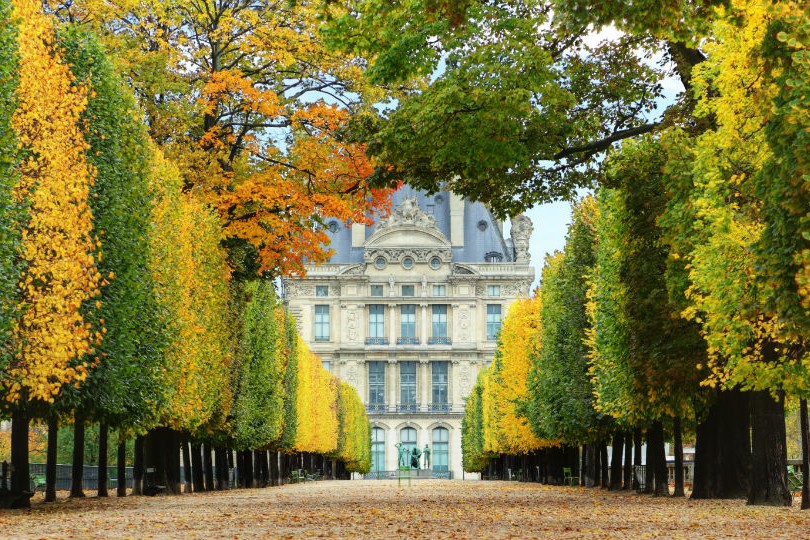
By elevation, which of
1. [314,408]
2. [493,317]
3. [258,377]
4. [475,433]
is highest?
[493,317]

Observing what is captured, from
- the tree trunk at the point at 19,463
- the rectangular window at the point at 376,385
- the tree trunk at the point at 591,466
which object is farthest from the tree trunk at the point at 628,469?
the rectangular window at the point at 376,385

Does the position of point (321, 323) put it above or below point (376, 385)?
above

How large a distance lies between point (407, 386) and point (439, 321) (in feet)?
27.8

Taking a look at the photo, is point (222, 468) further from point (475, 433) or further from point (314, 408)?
point (475, 433)

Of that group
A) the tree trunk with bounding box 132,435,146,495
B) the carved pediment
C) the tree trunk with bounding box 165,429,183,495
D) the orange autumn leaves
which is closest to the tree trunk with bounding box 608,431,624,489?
the tree trunk with bounding box 165,429,183,495

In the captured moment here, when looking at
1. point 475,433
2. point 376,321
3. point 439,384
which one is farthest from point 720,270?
point 376,321

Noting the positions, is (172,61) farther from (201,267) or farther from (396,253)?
(396,253)

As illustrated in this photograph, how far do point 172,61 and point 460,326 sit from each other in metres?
112

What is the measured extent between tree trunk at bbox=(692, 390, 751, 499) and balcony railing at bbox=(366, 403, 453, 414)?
113m

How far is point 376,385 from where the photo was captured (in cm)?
14425

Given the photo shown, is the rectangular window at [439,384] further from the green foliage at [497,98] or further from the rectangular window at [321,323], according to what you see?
the green foliage at [497,98]

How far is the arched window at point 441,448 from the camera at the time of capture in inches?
5561

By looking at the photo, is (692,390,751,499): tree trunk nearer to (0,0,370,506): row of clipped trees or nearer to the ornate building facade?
(0,0,370,506): row of clipped trees

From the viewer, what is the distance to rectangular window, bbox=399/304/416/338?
145 meters
